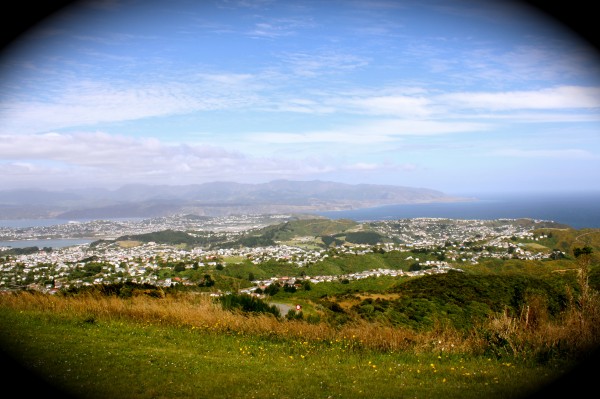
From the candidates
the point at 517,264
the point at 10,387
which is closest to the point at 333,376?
the point at 10,387

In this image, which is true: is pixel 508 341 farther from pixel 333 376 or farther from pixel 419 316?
pixel 419 316

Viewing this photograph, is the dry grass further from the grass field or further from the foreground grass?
the foreground grass

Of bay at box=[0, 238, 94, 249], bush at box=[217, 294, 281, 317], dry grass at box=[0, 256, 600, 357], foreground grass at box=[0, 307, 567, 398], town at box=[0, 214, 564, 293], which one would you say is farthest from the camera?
bay at box=[0, 238, 94, 249]

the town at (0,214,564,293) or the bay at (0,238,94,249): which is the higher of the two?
the town at (0,214,564,293)

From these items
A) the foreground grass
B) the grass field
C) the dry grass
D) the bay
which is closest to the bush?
the dry grass

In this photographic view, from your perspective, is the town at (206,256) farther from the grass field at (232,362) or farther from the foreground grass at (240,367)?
the foreground grass at (240,367)

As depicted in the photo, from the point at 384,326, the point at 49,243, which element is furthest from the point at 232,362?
the point at 49,243
